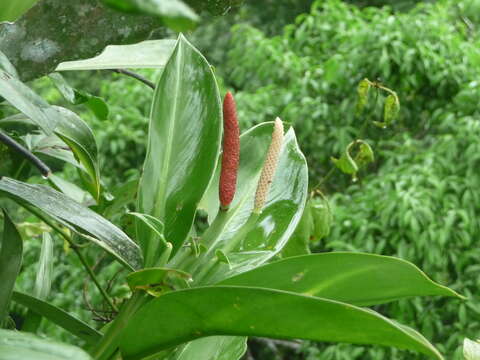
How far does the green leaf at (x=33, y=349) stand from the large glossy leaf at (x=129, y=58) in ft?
1.16

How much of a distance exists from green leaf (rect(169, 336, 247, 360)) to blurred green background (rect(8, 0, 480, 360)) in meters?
1.55

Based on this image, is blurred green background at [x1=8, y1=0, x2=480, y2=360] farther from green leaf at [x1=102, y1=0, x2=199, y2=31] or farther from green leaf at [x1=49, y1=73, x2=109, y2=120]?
green leaf at [x1=102, y1=0, x2=199, y2=31]

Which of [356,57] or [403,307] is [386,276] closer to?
[403,307]

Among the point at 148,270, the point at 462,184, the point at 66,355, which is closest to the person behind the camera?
the point at 66,355

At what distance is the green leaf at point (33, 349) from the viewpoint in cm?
33

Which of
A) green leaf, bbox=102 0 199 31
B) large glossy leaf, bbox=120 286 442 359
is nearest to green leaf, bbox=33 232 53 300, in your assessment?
large glossy leaf, bbox=120 286 442 359

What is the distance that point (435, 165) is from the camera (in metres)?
2.41

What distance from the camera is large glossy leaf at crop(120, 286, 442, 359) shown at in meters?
0.40

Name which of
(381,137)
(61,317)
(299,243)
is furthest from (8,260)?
(381,137)

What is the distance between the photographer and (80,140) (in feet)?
2.18

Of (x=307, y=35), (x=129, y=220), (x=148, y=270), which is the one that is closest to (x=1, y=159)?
(x=129, y=220)

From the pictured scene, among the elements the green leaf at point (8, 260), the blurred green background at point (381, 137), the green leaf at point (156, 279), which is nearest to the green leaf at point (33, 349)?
the green leaf at point (156, 279)

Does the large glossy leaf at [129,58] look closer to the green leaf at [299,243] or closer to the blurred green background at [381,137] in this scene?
the green leaf at [299,243]

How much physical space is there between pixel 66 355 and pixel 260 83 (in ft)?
9.88
